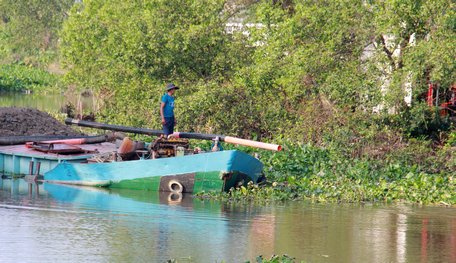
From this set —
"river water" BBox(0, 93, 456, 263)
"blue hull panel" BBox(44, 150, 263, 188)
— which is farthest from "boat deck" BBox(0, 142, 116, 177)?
"river water" BBox(0, 93, 456, 263)

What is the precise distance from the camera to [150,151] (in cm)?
2166

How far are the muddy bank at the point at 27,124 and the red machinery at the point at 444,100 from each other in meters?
9.75

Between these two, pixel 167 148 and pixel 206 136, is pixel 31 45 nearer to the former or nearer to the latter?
pixel 206 136

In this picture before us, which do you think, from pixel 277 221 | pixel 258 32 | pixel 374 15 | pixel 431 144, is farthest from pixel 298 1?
pixel 277 221

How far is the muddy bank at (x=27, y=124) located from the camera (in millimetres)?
25391

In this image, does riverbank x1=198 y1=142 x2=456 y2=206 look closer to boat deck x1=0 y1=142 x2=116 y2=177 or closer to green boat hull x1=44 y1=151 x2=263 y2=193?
green boat hull x1=44 y1=151 x2=263 y2=193

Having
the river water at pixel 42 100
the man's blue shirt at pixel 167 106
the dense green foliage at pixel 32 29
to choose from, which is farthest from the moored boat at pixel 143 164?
the dense green foliage at pixel 32 29

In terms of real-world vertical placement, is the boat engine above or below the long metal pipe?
below

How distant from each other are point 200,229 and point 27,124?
982 centimetres

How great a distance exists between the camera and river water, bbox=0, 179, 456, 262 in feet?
49.8

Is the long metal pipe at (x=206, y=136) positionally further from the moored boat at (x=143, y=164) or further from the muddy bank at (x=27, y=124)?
the muddy bank at (x=27, y=124)

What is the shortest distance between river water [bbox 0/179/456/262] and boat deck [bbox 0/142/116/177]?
0.91 metres

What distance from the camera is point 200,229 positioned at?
56.7ft

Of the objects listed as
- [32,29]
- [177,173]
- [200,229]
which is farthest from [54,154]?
[32,29]
